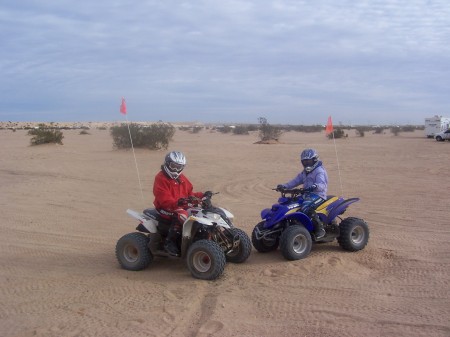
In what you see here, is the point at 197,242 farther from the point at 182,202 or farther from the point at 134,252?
the point at 134,252

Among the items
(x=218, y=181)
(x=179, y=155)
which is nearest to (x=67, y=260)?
(x=179, y=155)

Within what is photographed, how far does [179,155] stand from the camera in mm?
6996

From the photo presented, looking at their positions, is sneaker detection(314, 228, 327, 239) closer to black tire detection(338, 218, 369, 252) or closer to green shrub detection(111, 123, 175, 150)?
black tire detection(338, 218, 369, 252)

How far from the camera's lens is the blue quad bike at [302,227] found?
23.7 feet

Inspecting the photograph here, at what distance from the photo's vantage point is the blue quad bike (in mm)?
7234

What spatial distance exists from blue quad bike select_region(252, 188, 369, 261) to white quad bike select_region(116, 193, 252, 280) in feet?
2.08

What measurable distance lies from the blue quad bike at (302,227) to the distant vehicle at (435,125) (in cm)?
4238

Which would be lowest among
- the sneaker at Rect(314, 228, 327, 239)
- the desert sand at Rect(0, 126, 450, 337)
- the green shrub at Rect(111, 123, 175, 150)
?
the desert sand at Rect(0, 126, 450, 337)

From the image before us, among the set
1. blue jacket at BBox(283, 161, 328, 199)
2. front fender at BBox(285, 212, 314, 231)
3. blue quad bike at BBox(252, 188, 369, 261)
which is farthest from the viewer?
blue jacket at BBox(283, 161, 328, 199)

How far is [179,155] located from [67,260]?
8.37 feet

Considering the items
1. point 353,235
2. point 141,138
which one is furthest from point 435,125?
point 353,235

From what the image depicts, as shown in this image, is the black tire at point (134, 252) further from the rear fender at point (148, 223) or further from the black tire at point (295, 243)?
the black tire at point (295, 243)

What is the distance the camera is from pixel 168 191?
6902 mm

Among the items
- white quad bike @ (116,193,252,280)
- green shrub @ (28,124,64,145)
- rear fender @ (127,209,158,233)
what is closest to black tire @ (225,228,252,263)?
white quad bike @ (116,193,252,280)
